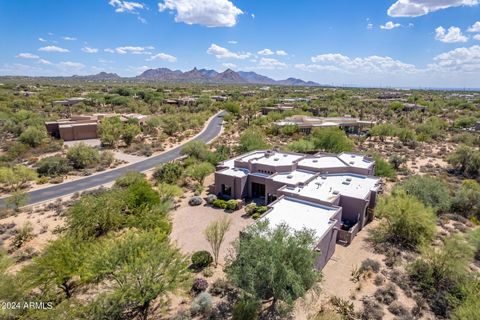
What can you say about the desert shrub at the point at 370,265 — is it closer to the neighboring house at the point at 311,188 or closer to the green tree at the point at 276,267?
the neighboring house at the point at 311,188

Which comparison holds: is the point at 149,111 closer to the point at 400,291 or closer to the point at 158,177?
the point at 158,177

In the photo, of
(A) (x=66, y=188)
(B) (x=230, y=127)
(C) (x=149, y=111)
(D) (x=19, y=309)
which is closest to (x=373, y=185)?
(D) (x=19, y=309)

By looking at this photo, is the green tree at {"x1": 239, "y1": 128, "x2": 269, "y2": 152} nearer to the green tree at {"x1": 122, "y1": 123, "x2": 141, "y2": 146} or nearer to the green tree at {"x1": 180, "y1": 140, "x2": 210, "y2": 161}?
the green tree at {"x1": 180, "y1": 140, "x2": 210, "y2": 161}

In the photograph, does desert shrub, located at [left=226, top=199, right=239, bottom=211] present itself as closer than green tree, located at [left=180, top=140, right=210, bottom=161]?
Yes

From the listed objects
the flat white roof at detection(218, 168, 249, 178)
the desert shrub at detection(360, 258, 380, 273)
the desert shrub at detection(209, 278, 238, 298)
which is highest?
the flat white roof at detection(218, 168, 249, 178)

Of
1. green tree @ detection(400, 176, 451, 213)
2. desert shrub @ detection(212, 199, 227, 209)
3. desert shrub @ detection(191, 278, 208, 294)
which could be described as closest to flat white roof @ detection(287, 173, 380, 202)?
green tree @ detection(400, 176, 451, 213)

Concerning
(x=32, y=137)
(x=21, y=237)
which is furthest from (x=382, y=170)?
(x=32, y=137)
